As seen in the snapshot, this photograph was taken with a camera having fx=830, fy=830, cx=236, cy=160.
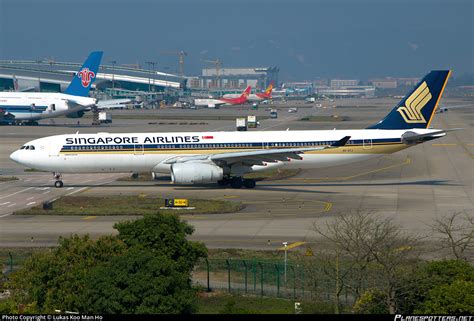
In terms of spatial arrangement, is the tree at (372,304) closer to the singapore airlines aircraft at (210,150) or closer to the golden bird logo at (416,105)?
the singapore airlines aircraft at (210,150)

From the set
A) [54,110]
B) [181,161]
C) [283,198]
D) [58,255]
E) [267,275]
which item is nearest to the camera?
[58,255]

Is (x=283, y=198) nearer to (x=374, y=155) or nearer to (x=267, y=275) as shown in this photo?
(x=374, y=155)

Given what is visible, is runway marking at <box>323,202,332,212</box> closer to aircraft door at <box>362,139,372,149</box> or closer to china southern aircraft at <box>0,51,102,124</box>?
aircraft door at <box>362,139,372,149</box>

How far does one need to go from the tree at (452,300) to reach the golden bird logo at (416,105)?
128ft

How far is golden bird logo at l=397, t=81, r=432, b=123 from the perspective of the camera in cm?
6456

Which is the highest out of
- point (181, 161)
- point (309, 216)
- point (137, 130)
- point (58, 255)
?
point (137, 130)

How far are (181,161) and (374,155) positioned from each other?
14.8 metres

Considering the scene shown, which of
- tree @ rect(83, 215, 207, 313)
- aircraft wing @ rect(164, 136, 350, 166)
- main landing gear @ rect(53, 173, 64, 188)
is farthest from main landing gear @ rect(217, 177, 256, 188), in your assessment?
tree @ rect(83, 215, 207, 313)

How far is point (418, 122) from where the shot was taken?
64.7 meters

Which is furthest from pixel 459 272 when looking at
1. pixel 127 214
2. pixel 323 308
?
pixel 127 214

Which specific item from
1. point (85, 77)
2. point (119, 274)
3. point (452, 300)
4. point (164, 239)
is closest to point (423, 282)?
point (452, 300)

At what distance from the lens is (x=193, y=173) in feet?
195

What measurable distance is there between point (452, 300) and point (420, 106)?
40.6 m

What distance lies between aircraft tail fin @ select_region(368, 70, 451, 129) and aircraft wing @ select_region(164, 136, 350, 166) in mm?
6291
